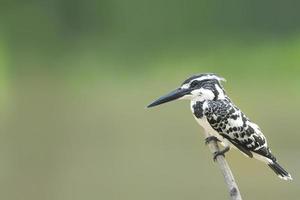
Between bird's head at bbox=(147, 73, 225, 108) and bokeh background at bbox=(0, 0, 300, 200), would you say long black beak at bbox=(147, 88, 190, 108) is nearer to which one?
bird's head at bbox=(147, 73, 225, 108)

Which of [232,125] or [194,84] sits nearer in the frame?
[194,84]

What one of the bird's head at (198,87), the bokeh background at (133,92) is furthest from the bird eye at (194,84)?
the bokeh background at (133,92)

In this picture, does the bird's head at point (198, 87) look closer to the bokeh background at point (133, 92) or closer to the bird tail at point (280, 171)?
the bird tail at point (280, 171)

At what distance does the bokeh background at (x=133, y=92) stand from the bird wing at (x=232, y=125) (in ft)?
8.16

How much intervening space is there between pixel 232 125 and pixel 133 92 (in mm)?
5169

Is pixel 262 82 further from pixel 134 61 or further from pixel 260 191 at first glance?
pixel 260 191

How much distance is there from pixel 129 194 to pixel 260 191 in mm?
793

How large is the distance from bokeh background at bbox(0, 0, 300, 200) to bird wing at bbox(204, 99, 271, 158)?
8.16 ft

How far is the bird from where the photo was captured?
2.63 m

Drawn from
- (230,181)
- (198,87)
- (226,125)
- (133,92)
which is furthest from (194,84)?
(133,92)

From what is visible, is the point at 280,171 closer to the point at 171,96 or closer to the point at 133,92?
the point at 171,96

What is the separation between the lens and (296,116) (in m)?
7.16

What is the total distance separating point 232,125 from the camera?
8.86 ft

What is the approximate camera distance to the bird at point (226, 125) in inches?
103
